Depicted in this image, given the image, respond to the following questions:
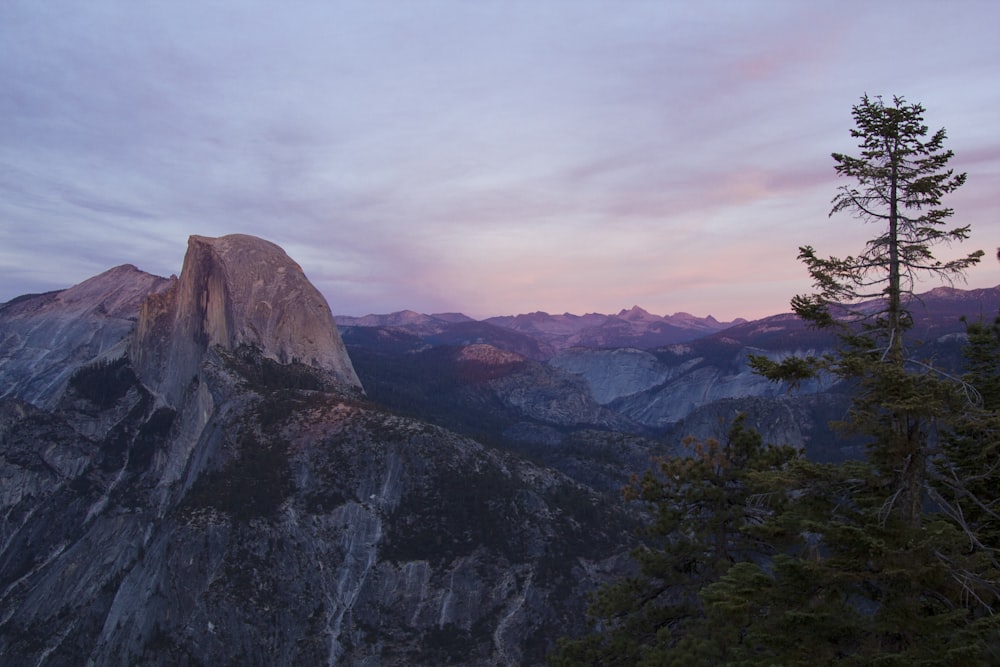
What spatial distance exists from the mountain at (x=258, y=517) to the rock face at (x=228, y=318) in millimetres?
450

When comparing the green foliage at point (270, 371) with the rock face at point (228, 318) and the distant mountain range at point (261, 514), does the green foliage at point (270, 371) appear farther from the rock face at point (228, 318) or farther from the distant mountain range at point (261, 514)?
the rock face at point (228, 318)

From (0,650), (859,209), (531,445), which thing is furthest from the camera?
(531,445)

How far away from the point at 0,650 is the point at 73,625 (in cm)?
1099

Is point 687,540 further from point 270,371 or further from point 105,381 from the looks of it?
point 105,381

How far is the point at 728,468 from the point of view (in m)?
27.0

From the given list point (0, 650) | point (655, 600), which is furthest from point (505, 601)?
point (0, 650)

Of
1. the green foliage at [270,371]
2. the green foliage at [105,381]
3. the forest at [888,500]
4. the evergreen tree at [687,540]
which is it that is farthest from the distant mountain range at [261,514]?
the forest at [888,500]

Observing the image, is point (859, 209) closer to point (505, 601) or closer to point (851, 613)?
point (851, 613)

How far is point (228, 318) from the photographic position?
424 feet

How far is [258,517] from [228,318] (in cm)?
5468

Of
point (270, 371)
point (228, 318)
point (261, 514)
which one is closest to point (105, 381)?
point (228, 318)

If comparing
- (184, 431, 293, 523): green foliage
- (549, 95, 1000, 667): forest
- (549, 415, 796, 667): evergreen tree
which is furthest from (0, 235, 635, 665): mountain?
(549, 95, 1000, 667): forest

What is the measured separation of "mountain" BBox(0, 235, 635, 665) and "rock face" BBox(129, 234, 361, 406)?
0.45m

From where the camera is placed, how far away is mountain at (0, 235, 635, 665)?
262 feet
